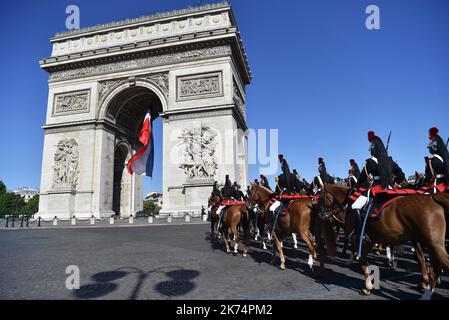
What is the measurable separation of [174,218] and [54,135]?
1456 cm

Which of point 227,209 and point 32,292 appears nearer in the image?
point 32,292

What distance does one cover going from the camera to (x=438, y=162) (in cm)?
540

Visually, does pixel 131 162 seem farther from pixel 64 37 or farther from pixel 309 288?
pixel 309 288

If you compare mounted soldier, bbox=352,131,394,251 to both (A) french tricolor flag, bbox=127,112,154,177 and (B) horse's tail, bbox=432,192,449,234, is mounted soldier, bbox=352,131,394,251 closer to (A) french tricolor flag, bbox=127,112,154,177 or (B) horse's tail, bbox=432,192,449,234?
(B) horse's tail, bbox=432,192,449,234

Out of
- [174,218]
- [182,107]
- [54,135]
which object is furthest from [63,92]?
[174,218]

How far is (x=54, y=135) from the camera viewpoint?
2731 centimetres

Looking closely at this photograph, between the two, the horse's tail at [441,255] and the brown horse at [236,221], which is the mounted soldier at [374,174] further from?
→ the brown horse at [236,221]

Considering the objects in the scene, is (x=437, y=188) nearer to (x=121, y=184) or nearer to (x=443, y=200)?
(x=443, y=200)

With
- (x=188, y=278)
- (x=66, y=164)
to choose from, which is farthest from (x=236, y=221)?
(x=66, y=164)

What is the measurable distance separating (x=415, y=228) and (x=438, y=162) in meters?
2.04

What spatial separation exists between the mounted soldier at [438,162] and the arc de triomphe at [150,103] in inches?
684

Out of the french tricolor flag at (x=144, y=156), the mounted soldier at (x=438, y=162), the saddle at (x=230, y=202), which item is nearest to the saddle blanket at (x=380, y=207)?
the mounted soldier at (x=438, y=162)

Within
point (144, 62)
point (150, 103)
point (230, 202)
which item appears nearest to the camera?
point (230, 202)

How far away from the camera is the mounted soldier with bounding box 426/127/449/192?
5213mm
